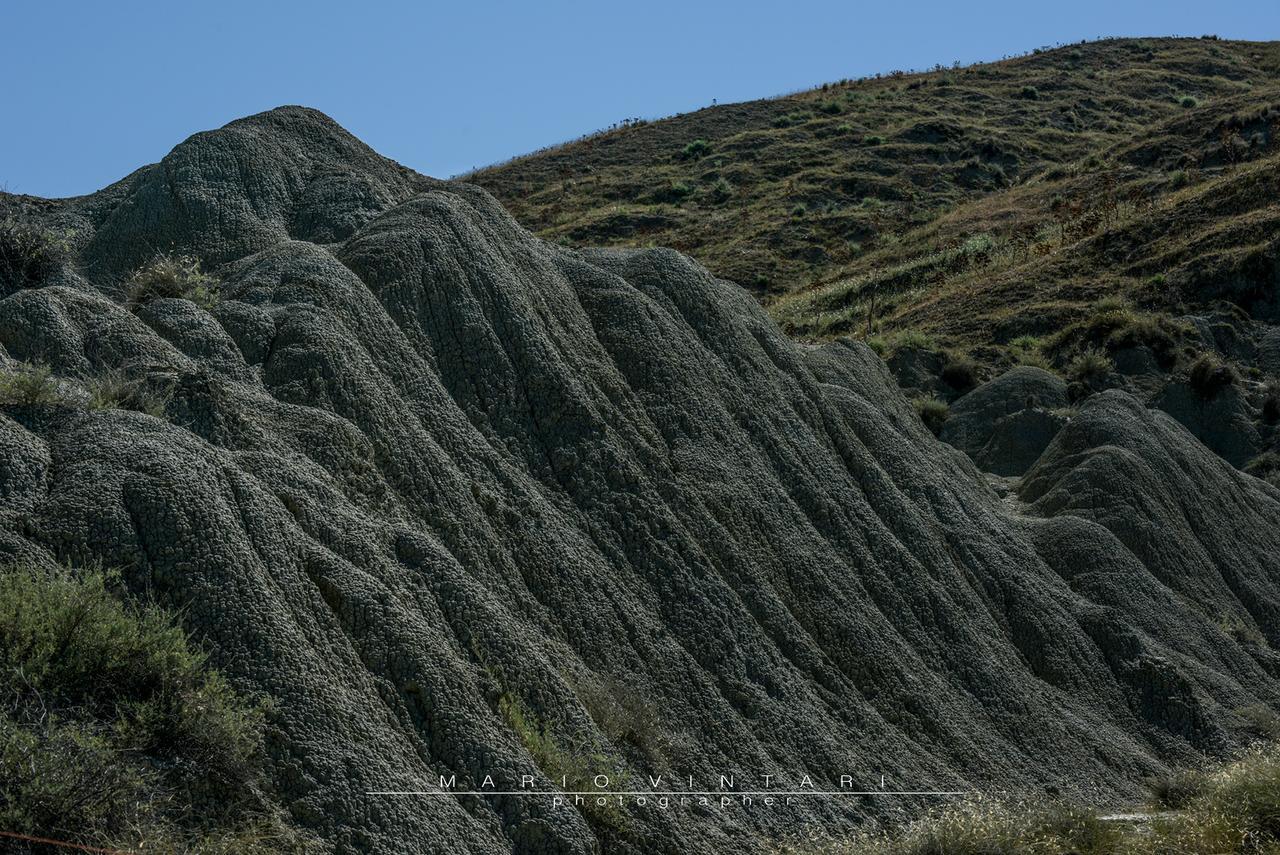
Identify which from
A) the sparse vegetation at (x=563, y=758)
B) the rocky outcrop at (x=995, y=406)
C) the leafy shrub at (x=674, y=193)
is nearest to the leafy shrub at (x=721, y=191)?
the leafy shrub at (x=674, y=193)

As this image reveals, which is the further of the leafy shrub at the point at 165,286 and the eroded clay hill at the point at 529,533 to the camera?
the leafy shrub at the point at 165,286

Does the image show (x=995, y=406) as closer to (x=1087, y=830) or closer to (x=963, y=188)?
(x=1087, y=830)

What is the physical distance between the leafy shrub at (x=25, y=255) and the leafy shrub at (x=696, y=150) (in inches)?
2219

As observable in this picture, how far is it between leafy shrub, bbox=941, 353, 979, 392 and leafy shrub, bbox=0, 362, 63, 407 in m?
28.1

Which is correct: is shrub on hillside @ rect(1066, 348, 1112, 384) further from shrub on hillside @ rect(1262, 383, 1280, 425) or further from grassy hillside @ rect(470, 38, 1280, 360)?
shrub on hillside @ rect(1262, 383, 1280, 425)

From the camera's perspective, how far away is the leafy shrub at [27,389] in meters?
9.08

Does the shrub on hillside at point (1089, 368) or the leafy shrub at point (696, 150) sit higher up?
the leafy shrub at point (696, 150)

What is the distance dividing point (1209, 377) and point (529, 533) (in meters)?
26.2

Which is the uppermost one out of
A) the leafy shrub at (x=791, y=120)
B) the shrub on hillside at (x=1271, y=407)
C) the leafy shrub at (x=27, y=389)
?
the leafy shrub at (x=791, y=120)

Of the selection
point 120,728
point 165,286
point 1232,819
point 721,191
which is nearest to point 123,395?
point 165,286

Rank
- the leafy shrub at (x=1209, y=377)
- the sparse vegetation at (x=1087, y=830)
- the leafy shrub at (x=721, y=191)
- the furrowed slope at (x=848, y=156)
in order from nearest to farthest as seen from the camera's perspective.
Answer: the sparse vegetation at (x=1087, y=830) → the leafy shrub at (x=1209, y=377) → the furrowed slope at (x=848, y=156) → the leafy shrub at (x=721, y=191)

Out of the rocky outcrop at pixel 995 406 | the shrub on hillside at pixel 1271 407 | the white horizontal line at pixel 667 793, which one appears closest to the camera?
the white horizontal line at pixel 667 793

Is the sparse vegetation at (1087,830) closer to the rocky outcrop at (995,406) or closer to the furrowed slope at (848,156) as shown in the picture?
the rocky outcrop at (995,406)

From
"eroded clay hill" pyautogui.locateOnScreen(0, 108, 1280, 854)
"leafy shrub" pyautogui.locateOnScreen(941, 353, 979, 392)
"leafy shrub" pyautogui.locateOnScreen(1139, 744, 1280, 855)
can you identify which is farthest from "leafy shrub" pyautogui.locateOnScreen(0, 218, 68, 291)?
"leafy shrub" pyautogui.locateOnScreen(941, 353, 979, 392)
